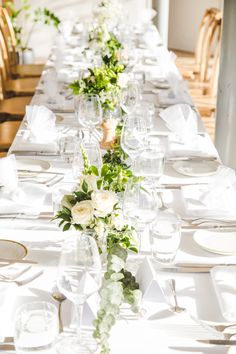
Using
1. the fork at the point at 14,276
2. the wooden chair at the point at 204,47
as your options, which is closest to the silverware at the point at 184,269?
the fork at the point at 14,276

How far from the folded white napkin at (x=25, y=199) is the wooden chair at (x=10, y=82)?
2.64 m

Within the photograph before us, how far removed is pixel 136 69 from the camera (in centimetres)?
438

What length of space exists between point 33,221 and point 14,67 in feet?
11.8

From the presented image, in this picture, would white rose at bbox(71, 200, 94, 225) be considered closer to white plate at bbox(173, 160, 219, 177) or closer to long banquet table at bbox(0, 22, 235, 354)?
long banquet table at bbox(0, 22, 235, 354)

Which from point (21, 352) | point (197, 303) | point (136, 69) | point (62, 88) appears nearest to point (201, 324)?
point (197, 303)

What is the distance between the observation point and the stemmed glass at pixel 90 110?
2547 millimetres

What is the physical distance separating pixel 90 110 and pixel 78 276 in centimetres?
133

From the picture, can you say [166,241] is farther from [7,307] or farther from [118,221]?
[7,307]

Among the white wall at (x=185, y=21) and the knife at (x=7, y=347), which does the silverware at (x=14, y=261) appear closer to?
the knife at (x=7, y=347)

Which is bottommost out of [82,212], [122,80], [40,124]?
[40,124]

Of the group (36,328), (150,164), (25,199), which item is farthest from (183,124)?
(36,328)

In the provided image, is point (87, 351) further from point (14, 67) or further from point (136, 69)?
point (14, 67)

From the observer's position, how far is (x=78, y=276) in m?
1.34

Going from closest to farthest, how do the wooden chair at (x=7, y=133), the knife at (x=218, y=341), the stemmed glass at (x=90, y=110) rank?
the knife at (x=218, y=341), the stemmed glass at (x=90, y=110), the wooden chair at (x=7, y=133)
